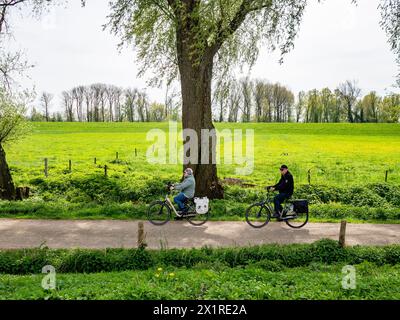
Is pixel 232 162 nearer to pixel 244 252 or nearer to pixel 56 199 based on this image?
pixel 56 199

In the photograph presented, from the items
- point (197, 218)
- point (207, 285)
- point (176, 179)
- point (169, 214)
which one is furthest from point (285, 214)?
point (176, 179)

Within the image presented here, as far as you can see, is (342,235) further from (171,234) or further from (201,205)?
(171,234)

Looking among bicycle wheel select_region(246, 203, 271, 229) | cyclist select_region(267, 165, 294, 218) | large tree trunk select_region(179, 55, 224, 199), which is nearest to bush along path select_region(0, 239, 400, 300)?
bicycle wheel select_region(246, 203, 271, 229)

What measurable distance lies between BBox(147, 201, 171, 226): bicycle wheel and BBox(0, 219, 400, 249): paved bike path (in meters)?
0.22

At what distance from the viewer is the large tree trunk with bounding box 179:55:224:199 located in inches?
679

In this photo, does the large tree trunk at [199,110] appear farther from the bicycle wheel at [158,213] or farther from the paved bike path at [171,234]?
the paved bike path at [171,234]

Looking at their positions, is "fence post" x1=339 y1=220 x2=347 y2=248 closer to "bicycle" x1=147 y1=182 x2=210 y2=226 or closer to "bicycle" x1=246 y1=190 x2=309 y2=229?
Answer: "bicycle" x1=246 y1=190 x2=309 y2=229

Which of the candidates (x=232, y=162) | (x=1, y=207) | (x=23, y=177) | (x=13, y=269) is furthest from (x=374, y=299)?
(x=232, y=162)

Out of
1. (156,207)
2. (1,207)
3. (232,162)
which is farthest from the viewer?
(232,162)

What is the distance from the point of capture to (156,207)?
1479 cm

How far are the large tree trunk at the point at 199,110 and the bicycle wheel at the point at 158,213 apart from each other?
333 centimetres

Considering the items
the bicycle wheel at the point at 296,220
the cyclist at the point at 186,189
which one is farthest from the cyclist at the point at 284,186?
the cyclist at the point at 186,189

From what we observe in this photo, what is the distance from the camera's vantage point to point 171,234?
1288 cm
